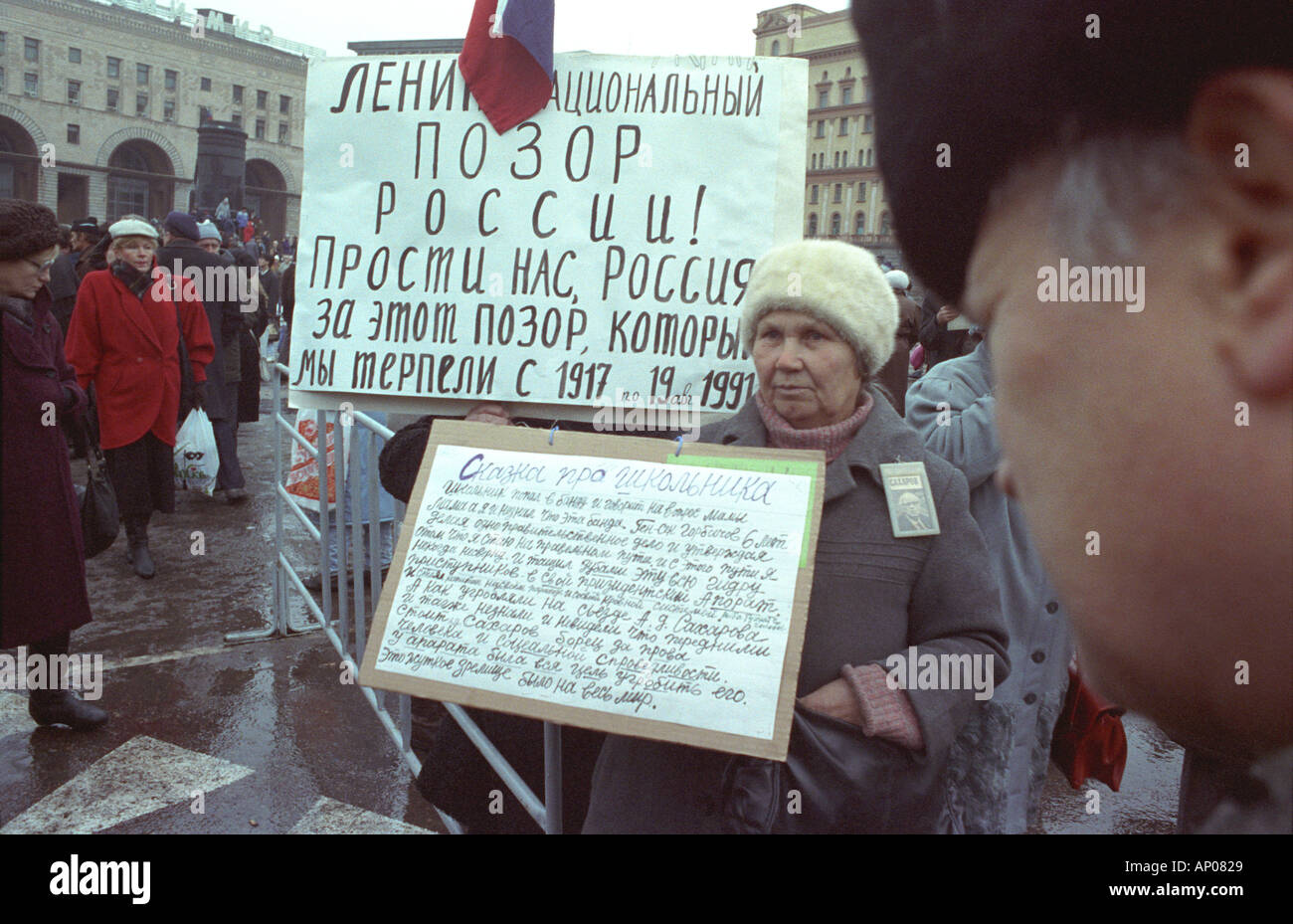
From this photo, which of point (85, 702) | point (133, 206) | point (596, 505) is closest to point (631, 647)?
point (596, 505)

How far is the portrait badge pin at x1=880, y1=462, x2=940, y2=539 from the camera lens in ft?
6.75

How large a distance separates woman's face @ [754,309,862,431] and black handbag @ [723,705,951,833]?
715 mm

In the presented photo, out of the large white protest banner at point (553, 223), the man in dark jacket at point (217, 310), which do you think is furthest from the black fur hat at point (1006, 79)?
the man in dark jacket at point (217, 310)

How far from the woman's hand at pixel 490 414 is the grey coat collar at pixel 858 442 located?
0.46 m

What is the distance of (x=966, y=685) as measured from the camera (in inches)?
77.7

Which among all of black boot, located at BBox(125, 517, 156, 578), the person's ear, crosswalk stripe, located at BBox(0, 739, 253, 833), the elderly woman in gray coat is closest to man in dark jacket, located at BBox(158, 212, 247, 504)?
black boot, located at BBox(125, 517, 156, 578)

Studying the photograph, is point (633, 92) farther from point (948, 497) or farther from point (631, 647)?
point (631, 647)

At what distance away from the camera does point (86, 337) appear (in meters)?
5.82

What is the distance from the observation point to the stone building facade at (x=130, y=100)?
182 feet

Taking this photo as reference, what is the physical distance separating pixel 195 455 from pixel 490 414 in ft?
16.9

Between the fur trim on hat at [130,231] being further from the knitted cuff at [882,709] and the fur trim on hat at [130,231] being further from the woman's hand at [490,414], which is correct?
the knitted cuff at [882,709]

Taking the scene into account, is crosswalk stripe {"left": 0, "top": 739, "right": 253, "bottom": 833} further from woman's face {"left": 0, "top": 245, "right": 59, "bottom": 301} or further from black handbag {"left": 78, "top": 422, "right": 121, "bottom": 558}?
woman's face {"left": 0, "top": 245, "right": 59, "bottom": 301}

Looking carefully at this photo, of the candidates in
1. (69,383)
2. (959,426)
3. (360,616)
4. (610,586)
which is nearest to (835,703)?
(610,586)
